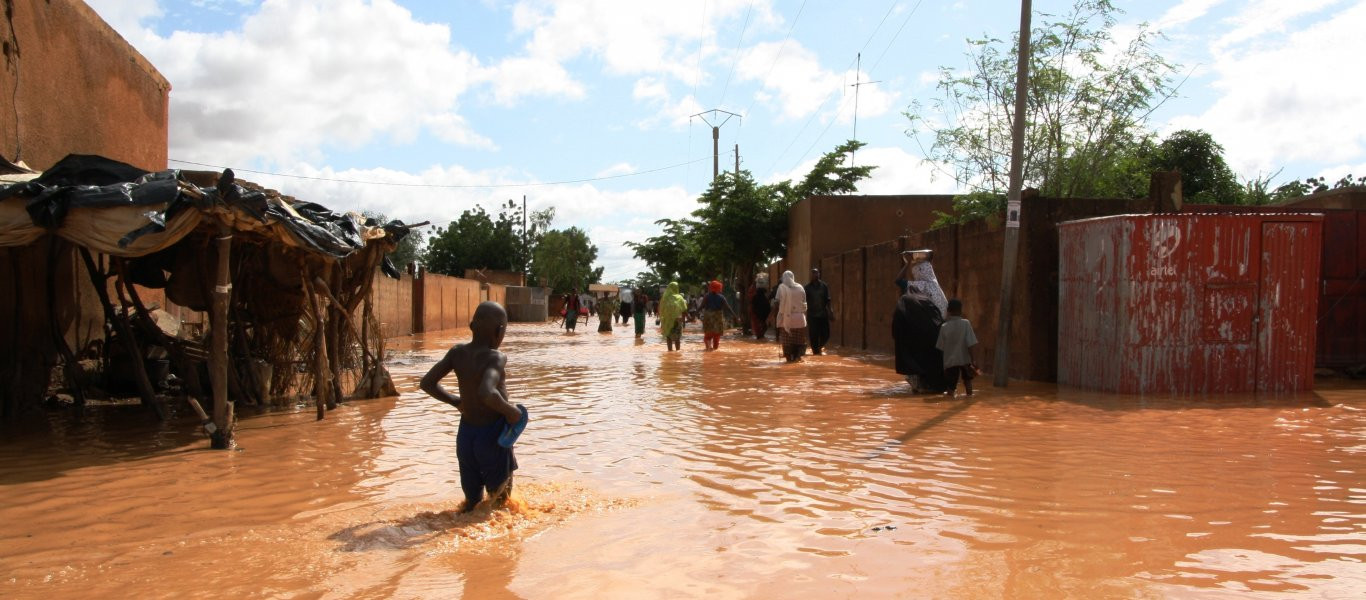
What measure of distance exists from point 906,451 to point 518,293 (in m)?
43.2

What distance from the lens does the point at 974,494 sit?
18.5ft

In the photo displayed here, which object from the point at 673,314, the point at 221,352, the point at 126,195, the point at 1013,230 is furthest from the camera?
the point at 673,314

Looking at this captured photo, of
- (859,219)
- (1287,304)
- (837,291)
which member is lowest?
(1287,304)

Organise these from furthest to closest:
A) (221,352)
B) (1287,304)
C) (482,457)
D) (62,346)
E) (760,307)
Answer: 1. (760,307)
2. (1287,304)
3. (62,346)
4. (221,352)
5. (482,457)

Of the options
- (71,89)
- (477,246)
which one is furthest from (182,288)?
(477,246)

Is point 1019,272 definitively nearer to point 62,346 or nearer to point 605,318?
point 62,346

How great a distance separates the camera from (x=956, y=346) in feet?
34.2

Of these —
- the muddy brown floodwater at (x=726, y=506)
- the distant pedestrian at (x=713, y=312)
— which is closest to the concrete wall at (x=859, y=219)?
the distant pedestrian at (x=713, y=312)

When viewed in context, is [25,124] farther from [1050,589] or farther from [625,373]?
[1050,589]

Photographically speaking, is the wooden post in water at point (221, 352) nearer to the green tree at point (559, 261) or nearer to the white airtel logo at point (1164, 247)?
the white airtel logo at point (1164, 247)

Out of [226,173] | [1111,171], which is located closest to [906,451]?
[226,173]

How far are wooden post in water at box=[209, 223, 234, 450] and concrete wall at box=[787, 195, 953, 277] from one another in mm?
19624

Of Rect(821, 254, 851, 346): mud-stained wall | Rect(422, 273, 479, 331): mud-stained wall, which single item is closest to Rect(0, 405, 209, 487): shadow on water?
A: Rect(821, 254, 851, 346): mud-stained wall

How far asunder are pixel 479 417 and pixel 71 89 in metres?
8.44
